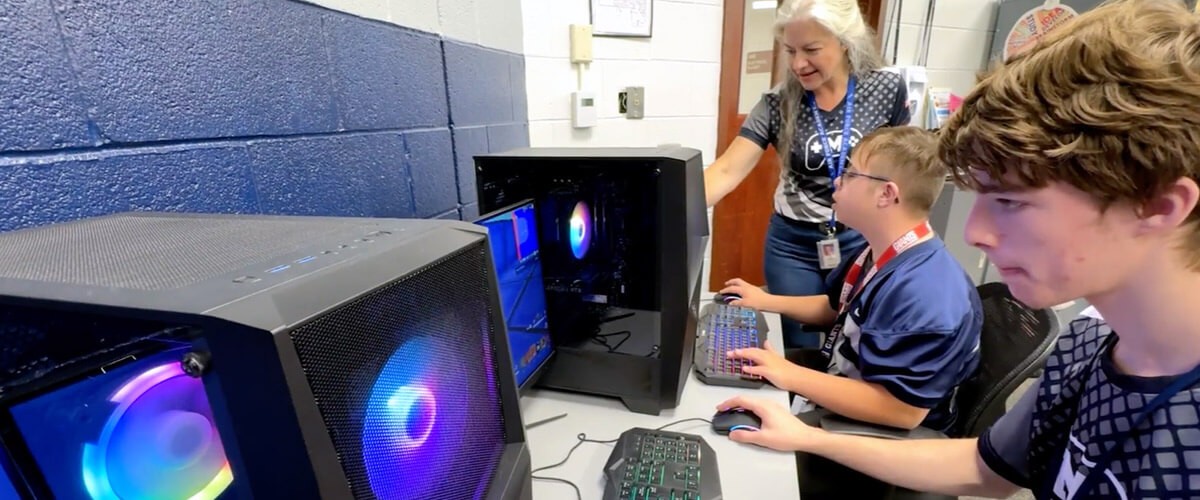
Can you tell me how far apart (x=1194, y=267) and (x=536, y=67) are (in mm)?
1683

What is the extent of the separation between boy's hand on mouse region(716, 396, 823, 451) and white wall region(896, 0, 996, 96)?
2367mm

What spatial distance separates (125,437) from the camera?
1.27 ft

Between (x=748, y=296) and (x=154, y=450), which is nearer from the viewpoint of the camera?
(x=154, y=450)

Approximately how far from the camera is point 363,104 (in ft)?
3.44

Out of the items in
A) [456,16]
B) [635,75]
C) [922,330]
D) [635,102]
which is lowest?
[922,330]

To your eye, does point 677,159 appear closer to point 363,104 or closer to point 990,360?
point 363,104

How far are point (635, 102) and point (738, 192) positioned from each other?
802 millimetres

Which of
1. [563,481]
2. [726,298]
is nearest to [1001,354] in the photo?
[726,298]

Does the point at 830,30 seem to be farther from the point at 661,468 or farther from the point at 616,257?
the point at 661,468

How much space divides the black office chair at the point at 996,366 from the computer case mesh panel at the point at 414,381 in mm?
702

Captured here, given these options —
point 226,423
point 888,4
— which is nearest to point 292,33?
point 226,423

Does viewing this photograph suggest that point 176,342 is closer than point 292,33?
Yes

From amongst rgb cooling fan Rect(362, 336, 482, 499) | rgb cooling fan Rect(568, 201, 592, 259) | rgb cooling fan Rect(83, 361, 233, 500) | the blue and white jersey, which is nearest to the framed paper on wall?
rgb cooling fan Rect(568, 201, 592, 259)

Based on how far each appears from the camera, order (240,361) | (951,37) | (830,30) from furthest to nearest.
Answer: (951,37), (830,30), (240,361)
